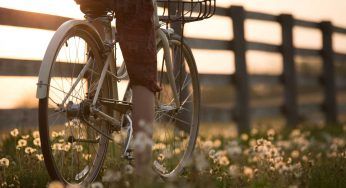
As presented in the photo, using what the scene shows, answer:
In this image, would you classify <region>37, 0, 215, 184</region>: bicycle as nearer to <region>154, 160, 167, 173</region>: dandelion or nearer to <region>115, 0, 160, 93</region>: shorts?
<region>154, 160, 167, 173</region>: dandelion

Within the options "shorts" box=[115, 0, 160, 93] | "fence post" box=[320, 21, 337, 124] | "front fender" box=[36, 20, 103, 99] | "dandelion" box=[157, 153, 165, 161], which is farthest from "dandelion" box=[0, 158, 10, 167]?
"fence post" box=[320, 21, 337, 124]

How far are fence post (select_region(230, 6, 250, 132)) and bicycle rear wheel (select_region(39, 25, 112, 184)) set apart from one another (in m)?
6.27

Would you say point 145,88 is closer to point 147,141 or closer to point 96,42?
point 96,42

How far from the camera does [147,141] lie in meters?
2.33

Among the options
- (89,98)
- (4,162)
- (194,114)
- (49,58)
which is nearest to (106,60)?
(89,98)

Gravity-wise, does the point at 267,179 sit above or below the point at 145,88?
below

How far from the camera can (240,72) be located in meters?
10.2

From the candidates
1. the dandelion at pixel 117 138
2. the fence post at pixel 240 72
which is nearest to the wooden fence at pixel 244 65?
the fence post at pixel 240 72

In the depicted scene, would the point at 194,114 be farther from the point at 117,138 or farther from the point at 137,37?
the point at 137,37

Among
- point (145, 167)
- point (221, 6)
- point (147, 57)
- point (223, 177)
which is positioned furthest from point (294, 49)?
point (145, 167)

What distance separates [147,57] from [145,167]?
1.06 meters

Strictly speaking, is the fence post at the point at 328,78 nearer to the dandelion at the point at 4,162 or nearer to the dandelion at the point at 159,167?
the dandelion at the point at 159,167

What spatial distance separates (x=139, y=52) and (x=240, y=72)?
695cm

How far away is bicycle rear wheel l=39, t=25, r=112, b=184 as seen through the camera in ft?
10.7
